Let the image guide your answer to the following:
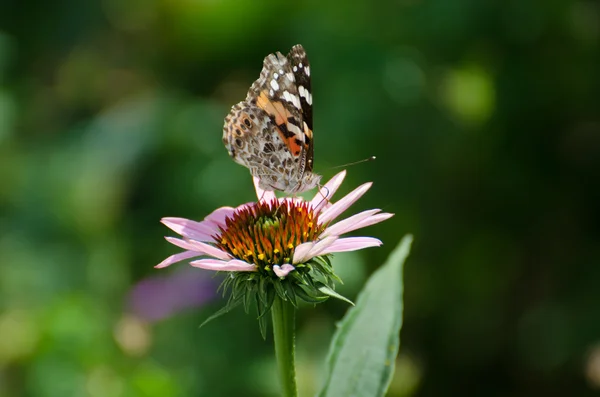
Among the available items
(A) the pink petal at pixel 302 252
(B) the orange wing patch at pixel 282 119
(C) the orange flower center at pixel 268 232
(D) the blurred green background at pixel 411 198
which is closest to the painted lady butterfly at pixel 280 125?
(B) the orange wing patch at pixel 282 119

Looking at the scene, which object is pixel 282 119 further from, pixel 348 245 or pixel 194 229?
pixel 348 245

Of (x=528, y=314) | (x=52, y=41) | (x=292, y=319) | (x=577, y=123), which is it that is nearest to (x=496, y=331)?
→ (x=528, y=314)

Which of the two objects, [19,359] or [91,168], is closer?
[19,359]

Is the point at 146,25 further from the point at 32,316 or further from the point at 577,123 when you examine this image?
the point at 577,123

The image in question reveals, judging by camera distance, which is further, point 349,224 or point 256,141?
point 256,141

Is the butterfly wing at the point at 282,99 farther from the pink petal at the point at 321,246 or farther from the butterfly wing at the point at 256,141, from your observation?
the pink petal at the point at 321,246

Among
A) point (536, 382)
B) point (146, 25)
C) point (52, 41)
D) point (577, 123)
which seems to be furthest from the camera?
point (52, 41)

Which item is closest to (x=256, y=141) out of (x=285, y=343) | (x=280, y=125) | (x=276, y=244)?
(x=280, y=125)
